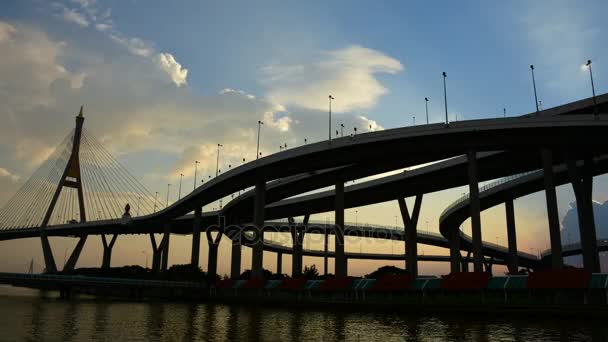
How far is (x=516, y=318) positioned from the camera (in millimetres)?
38125

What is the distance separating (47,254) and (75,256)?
7.87 m

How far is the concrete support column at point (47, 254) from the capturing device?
12503 cm

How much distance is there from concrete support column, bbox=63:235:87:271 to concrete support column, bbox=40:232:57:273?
10.9ft

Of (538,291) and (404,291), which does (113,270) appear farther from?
(538,291)

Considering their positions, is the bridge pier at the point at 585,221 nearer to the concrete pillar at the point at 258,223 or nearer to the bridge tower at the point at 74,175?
the concrete pillar at the point at 258,223

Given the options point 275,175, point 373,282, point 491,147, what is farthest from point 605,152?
point 275,175

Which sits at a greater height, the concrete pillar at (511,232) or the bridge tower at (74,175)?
the bridge tower at (74,175)

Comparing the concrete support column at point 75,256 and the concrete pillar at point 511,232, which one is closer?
the concrete pillar at point 511,232

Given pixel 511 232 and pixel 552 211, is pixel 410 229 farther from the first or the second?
pixel 552 211

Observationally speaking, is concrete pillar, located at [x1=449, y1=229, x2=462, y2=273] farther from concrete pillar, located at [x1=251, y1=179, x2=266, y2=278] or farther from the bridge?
concrete pillar, located at [x1=251, y1=179, x2=266, y2=278]

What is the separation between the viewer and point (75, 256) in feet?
438

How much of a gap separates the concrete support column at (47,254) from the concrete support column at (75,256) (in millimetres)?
3330

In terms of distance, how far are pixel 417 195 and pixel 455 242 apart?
31449 millimetres

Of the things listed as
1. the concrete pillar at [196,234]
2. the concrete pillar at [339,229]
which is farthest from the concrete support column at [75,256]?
the concrete pillar at [339,229]
